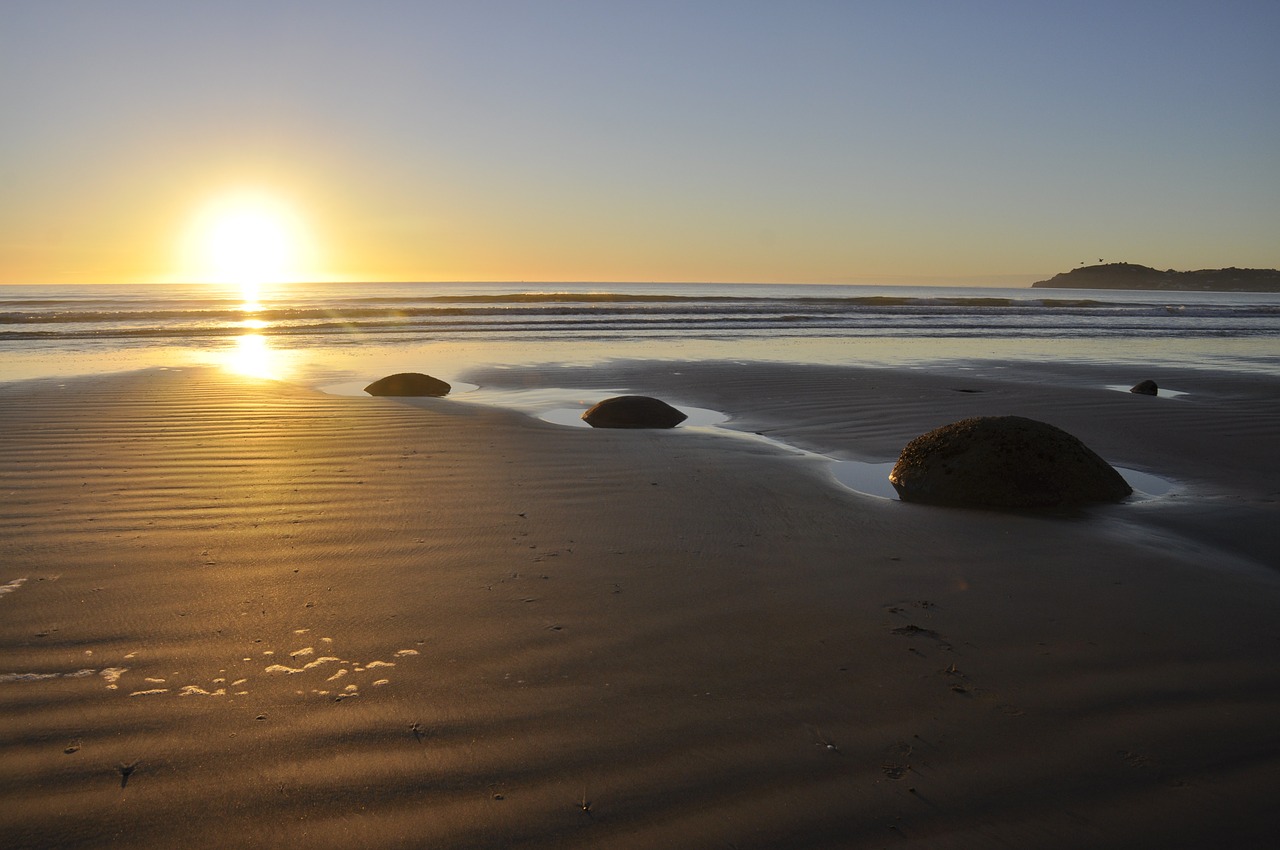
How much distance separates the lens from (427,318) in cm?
3247

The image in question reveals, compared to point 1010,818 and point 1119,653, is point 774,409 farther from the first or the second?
point 1010,818

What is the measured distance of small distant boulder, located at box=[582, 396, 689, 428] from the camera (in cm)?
864

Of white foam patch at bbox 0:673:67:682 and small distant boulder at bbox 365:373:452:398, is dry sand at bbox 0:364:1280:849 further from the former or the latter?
small distant boulder at bbox 365:373:452:398

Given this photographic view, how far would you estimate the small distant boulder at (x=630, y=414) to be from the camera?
8641 mm

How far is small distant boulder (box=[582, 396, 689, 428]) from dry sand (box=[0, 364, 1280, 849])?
6.71ft

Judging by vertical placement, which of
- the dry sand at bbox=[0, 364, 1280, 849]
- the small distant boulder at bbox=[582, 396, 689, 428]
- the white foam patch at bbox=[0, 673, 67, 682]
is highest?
the small distant boulder at bbox=[582, 396, 689, 428]

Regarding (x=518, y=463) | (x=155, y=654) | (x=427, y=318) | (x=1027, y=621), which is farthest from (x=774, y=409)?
(x=427, y=318)

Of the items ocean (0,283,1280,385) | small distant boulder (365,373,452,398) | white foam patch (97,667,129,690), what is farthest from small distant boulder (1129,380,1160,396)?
white foam patch (97,667,129,690)

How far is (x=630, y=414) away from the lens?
8672 mm

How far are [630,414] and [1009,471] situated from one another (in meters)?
3.95

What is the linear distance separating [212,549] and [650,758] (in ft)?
9.87

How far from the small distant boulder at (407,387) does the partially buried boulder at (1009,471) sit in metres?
6.89

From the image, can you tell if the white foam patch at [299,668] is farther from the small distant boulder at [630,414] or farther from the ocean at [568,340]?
the ocean at [568,340]

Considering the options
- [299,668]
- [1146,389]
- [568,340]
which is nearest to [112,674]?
[299,668]
